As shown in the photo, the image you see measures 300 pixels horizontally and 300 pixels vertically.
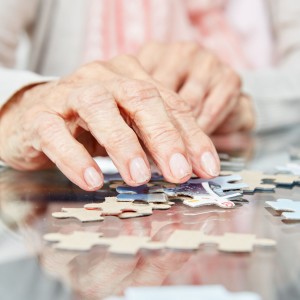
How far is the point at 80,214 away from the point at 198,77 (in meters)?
0.70

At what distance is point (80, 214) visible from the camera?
0.69 meters

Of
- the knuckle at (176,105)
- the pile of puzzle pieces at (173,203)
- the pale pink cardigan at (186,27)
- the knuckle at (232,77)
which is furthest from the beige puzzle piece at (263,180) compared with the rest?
the pale pink cardigan at (186,27)

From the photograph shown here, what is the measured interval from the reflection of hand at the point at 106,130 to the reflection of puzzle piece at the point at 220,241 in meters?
0.18

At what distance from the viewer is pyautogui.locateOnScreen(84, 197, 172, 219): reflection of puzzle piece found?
0.70m

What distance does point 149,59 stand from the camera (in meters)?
1.37

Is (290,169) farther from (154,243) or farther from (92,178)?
(154,243)

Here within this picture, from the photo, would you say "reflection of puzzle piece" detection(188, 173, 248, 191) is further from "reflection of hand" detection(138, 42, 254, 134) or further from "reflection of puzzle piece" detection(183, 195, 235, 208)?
"reflection of hand" detection(138, 42, 254, 134)

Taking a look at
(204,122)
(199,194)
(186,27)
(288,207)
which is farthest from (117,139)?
(186,27)

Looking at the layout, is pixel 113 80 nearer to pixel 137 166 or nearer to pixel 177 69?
pixel 137 166

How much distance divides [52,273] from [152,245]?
11 centimetres

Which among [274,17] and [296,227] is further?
[274,17]

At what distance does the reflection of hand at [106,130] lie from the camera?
2.64ft

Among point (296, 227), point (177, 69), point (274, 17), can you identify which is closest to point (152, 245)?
point (296, 227)

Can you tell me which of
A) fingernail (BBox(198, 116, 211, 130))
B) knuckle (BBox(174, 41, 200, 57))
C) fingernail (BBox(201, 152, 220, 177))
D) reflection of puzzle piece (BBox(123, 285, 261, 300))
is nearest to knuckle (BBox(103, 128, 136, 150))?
fingernail (BBox(201, 152, 220, 177))
